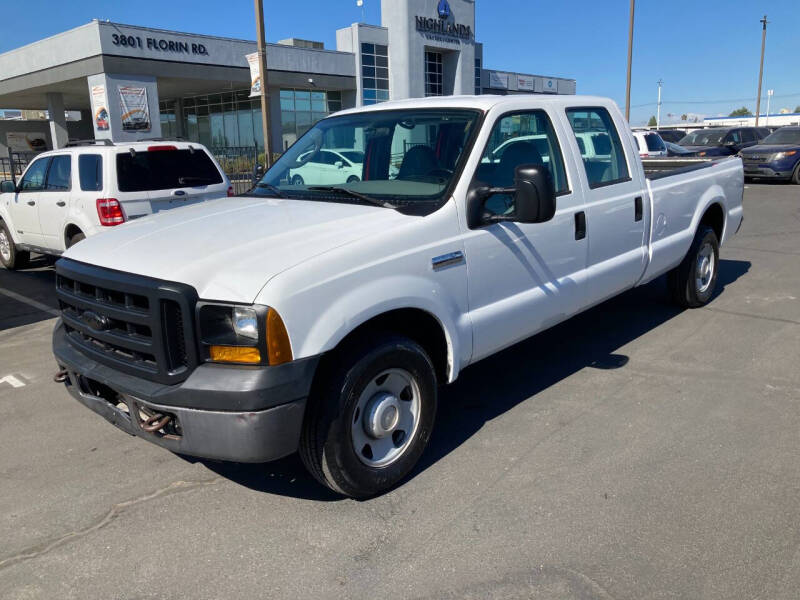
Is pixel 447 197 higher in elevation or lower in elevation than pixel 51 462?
higher

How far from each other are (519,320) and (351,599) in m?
2.03

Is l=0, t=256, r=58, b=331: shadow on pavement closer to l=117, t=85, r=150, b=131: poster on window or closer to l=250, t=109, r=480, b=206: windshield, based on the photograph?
l=250, t=109, r=480, b=206: windshield

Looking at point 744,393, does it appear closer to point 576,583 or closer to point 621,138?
point 621,138

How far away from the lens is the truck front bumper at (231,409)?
291 centimetres

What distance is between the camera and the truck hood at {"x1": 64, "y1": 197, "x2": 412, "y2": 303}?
3.01 metres

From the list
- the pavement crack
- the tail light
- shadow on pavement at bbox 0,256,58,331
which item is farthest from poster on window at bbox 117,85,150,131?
the pavement crack

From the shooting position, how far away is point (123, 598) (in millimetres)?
2803

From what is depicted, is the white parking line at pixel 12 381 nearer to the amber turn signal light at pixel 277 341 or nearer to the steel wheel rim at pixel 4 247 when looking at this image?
the amber turn signal light at pixel 277 341

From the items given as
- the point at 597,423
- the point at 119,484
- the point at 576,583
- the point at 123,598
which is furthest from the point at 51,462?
the point at 597,423

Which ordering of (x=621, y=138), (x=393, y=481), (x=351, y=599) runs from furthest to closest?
(x=621, y=138) < (x=393, y=481) < (x=351, y=599)

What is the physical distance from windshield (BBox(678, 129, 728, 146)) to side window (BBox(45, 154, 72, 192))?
2231 cm

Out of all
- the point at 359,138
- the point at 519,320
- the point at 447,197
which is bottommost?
the point at 519,320

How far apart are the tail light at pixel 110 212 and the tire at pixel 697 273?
629 cm

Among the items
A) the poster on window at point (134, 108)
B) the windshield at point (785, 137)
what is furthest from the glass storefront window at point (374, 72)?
the windshield at point (785, 137)
